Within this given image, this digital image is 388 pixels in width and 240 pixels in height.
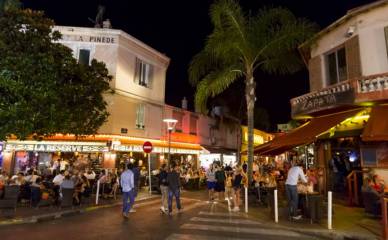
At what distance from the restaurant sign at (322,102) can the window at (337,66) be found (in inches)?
54.1

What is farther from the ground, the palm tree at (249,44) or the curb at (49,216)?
the palm tree at (249,44)

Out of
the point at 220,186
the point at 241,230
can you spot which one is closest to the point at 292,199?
the point at 241,230

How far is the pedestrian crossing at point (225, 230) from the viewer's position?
29.0ft

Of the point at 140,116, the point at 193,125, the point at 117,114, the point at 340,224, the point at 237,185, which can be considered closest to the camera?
the point at 340,224

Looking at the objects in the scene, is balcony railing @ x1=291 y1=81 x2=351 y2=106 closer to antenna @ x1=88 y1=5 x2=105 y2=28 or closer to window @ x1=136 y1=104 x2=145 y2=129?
window @ x1=136 y1=104 x2=145 y2=129

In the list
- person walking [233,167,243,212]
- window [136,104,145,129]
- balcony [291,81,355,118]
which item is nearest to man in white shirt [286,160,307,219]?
person walking [233,167,243,212]

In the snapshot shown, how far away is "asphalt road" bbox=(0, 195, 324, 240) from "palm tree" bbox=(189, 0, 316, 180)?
502 cm

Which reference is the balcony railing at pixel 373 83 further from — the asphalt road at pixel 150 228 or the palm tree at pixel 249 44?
A: the asphalt road at pixel 150 228

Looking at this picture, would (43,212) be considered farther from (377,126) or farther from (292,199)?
(377,126)

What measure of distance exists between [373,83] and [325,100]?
2.19m

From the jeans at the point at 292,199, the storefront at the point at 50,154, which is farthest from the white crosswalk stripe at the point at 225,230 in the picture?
the storefront at the point at 50,154

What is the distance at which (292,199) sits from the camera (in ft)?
37.2

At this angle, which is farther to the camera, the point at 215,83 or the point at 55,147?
the point at 55,147

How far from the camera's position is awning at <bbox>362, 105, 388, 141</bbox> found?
34.7 feet
